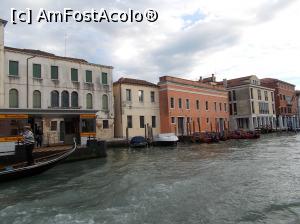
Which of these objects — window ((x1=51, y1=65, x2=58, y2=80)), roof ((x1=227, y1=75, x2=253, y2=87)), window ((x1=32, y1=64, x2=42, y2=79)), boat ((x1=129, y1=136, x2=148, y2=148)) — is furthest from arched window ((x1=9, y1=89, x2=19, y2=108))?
roof ((x1=227, y1=75, x2=253, y2=87))

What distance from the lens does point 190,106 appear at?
3494cm

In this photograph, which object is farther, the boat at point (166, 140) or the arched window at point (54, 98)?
the boat at point (166, 140)

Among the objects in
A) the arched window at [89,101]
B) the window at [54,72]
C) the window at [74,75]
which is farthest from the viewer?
the arched window at [89,101]

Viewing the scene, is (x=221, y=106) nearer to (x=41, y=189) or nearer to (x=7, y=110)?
(x=7, y=110)

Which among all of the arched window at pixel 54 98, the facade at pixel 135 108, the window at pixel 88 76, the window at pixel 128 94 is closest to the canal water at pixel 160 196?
the arched window at pixel 54 98

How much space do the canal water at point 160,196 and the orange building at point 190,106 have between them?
1928 centimetres

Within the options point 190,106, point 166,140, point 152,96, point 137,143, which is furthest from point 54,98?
point 190,106

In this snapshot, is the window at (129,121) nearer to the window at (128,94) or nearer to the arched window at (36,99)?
the window at (128,94)

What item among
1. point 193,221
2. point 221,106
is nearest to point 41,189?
point 193,221

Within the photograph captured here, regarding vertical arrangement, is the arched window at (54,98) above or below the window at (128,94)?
below

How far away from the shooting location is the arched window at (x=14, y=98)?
21.3 m

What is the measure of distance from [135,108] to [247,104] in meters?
21.2

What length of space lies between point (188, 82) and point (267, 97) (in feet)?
66.7

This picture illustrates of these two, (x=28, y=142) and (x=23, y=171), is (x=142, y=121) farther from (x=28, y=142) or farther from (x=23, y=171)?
(x=23, y=171)
